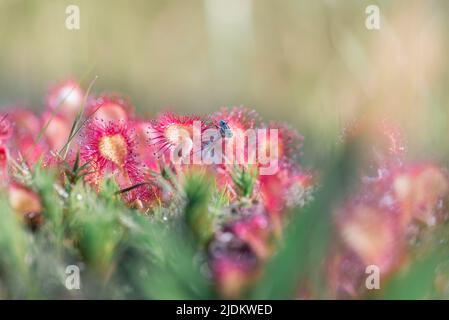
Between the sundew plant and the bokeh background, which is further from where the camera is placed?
the bokeh background

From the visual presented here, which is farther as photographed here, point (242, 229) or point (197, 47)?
point (197, 47)

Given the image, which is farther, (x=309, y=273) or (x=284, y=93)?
(x=284, y=93)

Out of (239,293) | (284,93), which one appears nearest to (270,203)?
(239,293)

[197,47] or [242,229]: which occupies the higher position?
[197,47]

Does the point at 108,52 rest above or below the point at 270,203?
above
